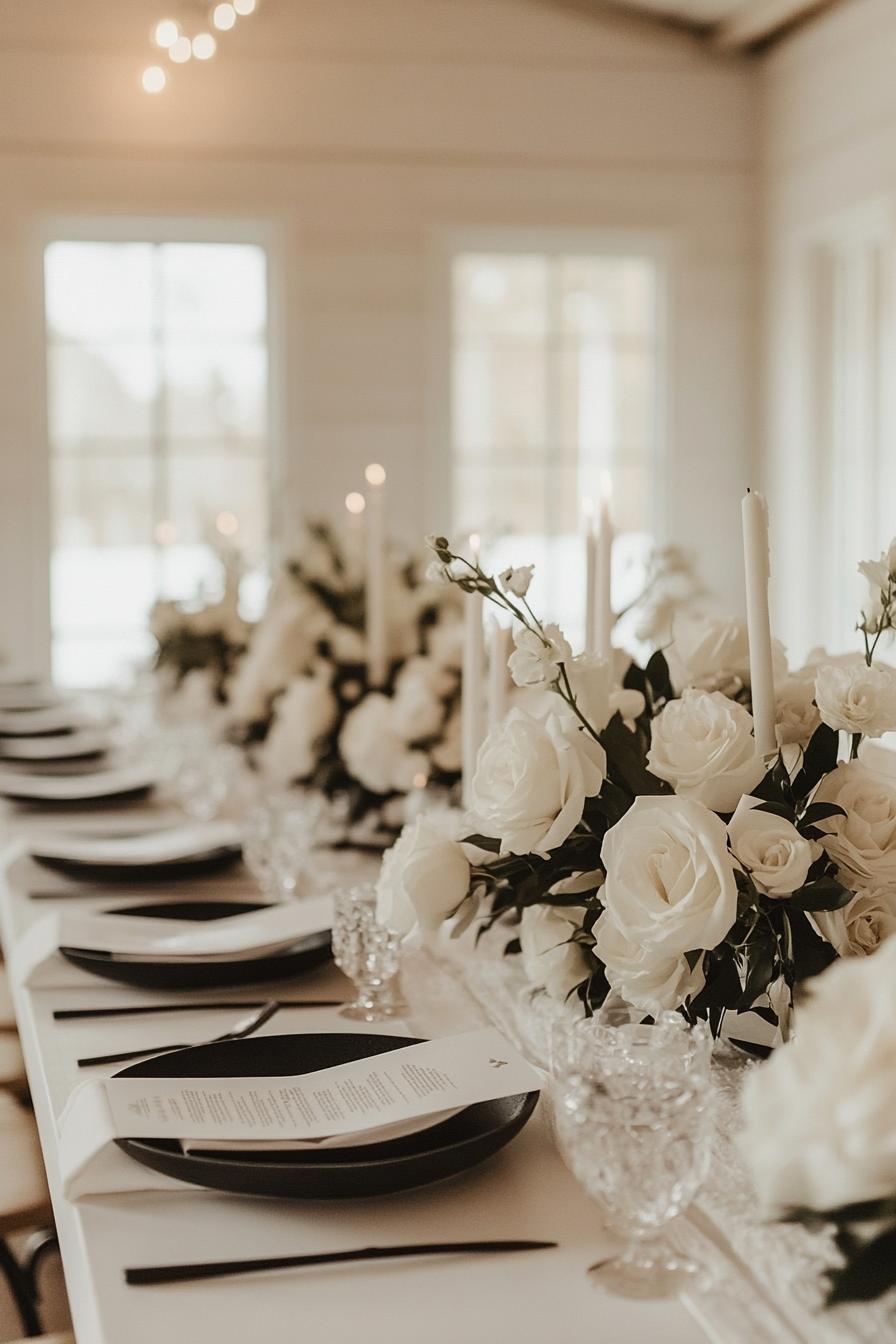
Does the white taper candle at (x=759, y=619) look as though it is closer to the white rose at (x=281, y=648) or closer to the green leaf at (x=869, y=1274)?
the green leaf at (x=869, y=1274)

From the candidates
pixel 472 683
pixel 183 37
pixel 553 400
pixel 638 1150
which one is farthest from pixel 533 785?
pixel 553 400

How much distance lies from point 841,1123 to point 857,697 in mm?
528

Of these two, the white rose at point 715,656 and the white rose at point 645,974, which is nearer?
the white rose at point 645,974

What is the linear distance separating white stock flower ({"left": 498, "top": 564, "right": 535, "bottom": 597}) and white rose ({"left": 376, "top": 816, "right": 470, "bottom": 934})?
8.8 inches

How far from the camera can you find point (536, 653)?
1244 millimetres

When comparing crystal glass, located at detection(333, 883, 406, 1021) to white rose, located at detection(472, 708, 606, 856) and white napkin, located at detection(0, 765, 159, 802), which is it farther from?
white napkin, located at detection(0, 765, 159, 802)

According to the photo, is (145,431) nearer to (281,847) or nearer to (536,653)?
(281,847)

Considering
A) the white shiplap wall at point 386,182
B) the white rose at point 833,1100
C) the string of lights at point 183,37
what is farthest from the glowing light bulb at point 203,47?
the white rose at point 833,1100

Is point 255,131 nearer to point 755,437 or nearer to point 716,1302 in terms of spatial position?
point 755,437

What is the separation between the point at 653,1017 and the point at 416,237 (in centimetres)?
524

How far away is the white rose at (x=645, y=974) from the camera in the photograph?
1165 millimetres

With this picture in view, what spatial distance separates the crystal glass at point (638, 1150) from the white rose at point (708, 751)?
0.94 feet

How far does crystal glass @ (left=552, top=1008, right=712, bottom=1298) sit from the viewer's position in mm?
905

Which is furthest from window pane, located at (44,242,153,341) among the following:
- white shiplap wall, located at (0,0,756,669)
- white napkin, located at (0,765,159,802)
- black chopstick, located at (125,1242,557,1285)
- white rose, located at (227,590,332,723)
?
black chopstick, located at (125,1242,557,1285)
